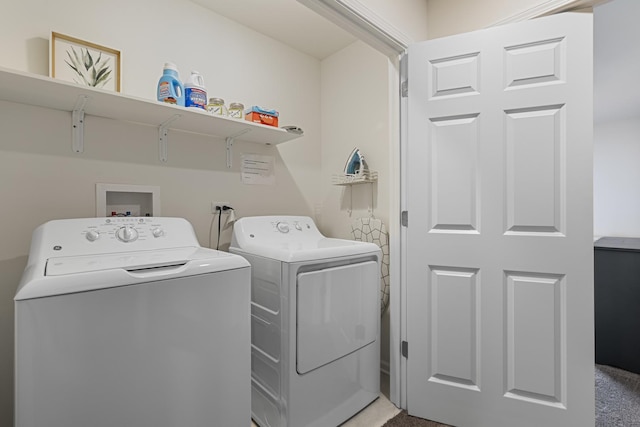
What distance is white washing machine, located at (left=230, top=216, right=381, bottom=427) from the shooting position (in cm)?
142

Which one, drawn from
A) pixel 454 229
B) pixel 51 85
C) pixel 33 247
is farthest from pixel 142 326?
pixel 454 229

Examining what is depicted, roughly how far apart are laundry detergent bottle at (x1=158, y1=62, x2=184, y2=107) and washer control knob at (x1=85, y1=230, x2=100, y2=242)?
0.71 meters

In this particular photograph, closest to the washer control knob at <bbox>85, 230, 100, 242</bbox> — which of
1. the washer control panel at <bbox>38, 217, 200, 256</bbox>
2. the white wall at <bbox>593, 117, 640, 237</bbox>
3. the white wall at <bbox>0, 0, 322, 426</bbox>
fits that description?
the washer control panel at <bbox>38, 217, 200, 256</bbox>

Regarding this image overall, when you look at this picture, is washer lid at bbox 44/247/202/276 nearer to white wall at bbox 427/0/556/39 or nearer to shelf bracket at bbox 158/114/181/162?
shelf bracket at bbox 158/114/181/162

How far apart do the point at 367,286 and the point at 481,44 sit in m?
1.38

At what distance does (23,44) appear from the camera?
55.0 inches

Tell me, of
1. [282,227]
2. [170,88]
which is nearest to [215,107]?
[170,88]

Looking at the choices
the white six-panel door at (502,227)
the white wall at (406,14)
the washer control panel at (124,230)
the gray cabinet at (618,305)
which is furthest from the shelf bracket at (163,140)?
the gray cabinet at (618,305)

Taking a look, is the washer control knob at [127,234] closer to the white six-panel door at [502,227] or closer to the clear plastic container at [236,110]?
the clear plastic container at [236,110]

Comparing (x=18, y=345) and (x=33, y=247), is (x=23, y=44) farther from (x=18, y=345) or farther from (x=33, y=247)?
(x=18, y=345)

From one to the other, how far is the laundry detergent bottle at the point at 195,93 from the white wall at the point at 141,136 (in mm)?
286

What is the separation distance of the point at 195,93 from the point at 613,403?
2935mm

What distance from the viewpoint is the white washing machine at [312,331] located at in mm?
1424

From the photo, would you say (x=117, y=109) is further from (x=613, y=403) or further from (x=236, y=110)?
(x=613, y=403)
